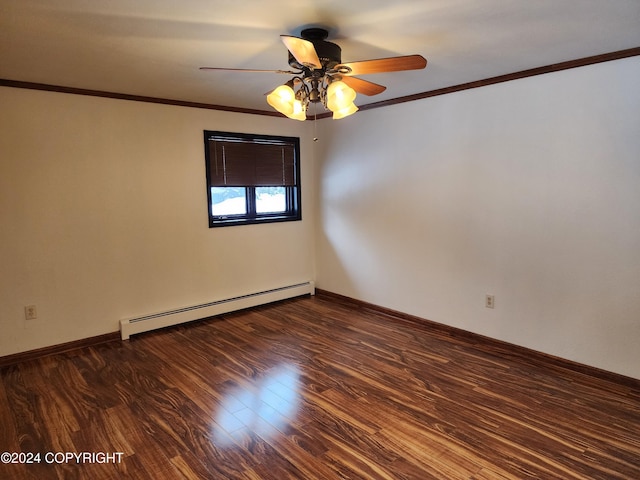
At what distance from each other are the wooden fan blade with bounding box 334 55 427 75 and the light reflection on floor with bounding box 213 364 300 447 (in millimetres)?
2082

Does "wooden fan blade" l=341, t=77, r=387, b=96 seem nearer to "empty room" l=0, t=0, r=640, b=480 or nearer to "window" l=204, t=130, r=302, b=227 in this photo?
"empty room" l=0, t=0, r=640, b=480

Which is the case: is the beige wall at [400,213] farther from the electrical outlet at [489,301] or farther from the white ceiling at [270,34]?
the white ceiling at [270,34]

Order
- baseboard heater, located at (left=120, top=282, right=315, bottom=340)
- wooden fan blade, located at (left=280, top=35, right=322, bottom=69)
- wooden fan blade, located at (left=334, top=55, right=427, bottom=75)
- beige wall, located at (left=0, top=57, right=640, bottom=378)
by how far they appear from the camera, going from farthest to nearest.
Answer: baseboard heater, located at (left=120, top=282, right=315, bottom=340) < beige wall, located at (left=0, top=57, right=640, bottom=378) < wooden fan blade, located at (left=334, top=55, right=427, bottom=75) < wooden fan blade, located at (left=280, top=35, right=322, bottom=69)

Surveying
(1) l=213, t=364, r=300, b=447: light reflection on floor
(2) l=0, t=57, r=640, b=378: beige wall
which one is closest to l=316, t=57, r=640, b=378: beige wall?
(2) l=0, t=57, r=640, b=378: beige wall

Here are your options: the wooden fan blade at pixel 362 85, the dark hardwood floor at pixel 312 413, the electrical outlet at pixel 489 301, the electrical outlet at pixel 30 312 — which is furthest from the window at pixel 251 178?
the electrical outlet at pixel 489 301

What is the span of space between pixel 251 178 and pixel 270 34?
7.69 feet

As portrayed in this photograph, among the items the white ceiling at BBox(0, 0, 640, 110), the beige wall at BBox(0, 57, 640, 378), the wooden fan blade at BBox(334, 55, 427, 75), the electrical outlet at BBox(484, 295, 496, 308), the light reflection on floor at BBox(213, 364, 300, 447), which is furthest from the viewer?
the electrical outlet at BBox(484, 295, 496, 308)

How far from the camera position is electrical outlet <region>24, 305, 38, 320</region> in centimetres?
327

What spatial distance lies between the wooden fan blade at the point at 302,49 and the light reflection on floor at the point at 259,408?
2.04 meters

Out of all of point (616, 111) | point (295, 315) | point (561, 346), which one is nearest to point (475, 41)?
point (616, 111)

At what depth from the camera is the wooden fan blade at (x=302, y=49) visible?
1790mm

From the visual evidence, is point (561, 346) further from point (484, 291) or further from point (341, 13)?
point (341, 13)

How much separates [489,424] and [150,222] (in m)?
3.28

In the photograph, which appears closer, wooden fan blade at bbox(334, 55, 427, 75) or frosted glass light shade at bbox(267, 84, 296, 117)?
wooden fan blade at bbox(334, 55, 427, 75)
